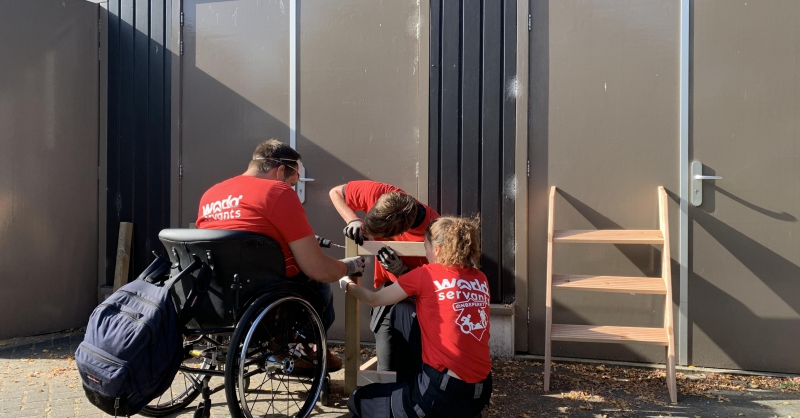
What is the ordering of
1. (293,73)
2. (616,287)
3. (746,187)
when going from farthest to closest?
(293,73) < (746,187) < (616,287)

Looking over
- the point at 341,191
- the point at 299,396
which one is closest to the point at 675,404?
the point at 299,396

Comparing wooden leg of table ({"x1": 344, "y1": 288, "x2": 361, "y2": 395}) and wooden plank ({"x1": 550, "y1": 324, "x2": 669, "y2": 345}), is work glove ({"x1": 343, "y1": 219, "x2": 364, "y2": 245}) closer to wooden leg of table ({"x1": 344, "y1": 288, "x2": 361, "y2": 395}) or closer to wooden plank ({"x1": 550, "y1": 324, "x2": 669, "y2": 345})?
wooden leg of table ({"x1": 344, "y1": 288, "x2": 361, "y2": 395})

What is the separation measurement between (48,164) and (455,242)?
3.84m

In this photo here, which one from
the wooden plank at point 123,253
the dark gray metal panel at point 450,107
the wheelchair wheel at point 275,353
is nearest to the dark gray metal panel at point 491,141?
the dark gray metal panel at point 450,107

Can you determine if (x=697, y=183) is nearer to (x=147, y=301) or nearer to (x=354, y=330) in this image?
(x=354, y=330)

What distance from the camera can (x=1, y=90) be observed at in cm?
444

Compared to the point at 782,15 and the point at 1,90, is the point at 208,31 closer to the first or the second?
the point at 1,90

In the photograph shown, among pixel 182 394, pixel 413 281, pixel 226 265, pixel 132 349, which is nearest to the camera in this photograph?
pixel 132 349

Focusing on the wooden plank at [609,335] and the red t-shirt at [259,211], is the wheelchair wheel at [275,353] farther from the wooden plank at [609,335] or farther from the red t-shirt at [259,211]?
the wooden plank at [609,335]

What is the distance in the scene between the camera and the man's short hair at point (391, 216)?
3.16m

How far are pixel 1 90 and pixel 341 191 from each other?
2.87m

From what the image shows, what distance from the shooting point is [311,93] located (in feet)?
15.0

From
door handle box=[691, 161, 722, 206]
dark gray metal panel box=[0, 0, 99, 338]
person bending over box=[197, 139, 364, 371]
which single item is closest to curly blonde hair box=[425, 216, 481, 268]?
person bending over box=[197, 139, 364, 371]

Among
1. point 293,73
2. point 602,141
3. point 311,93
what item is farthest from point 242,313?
point 602,141
